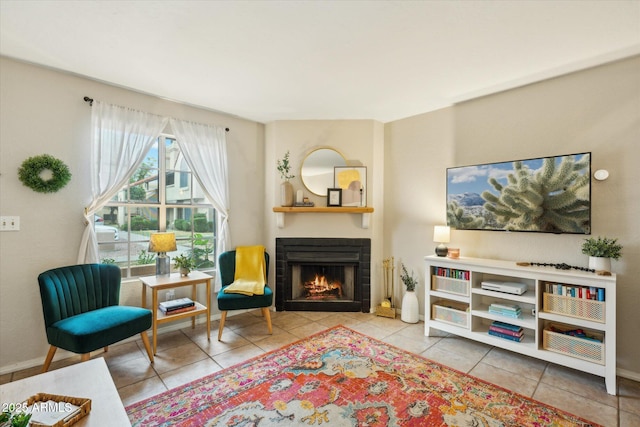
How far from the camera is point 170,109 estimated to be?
3322mm

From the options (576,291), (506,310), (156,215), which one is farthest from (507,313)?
(156,215)

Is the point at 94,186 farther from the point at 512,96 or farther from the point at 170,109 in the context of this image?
the point at 512,96

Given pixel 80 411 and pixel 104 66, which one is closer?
pixel 80 411

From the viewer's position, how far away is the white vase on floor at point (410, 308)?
3498 millimetres

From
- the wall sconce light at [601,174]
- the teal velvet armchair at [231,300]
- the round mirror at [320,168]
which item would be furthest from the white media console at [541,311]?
the teal velvet armchair at [231,300]

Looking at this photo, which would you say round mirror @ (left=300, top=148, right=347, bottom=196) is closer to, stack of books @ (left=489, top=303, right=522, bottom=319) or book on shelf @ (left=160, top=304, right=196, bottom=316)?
book on shelf @ (left=160, top=304, right=196, bottom=316)

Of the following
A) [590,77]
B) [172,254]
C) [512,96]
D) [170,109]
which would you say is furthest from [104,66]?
[590,77]

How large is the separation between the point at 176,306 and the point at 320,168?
2294 mm

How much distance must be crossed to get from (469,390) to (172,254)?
320 cm

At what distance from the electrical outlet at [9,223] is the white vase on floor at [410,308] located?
3.82 m

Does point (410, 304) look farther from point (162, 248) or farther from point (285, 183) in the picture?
point (162, 248)

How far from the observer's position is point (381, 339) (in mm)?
3053

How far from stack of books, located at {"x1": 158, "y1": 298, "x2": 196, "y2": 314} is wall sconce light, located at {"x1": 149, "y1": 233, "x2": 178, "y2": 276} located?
0.31 m

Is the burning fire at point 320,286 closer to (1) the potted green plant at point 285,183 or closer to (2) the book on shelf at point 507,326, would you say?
(1) the potted green plant at point 285,183
